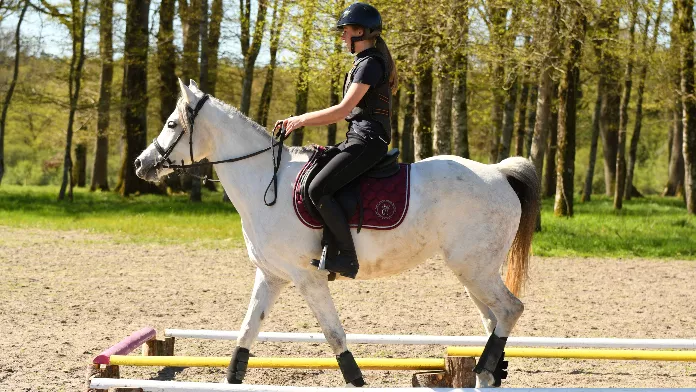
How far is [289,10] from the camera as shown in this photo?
19406 mm

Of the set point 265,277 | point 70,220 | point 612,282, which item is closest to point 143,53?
point 70,220

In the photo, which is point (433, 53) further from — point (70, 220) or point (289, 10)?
point (70, 220)

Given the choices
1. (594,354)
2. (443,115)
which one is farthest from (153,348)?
(443,115)

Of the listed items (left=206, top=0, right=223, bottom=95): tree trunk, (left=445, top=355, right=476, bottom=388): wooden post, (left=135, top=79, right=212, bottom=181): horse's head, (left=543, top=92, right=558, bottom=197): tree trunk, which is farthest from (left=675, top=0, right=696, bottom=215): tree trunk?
(left=135, top=79, right=212, bottom=181): horse's head

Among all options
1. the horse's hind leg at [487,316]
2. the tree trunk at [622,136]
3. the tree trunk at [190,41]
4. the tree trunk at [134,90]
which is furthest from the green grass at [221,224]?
the horse's hind leg at [487,316]

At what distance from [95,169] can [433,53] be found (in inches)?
811

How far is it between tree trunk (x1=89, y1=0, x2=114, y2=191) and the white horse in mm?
21955

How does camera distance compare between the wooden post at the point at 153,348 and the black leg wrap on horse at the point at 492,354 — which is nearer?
the black leg wrap on horse at the point at 492,354

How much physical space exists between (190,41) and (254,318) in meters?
24.3

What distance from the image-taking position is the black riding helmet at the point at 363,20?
220 inches

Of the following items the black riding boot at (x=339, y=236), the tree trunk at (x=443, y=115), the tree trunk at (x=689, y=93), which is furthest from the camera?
the tree trunk at (x=689, y=93)

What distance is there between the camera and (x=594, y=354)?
624 centimetres

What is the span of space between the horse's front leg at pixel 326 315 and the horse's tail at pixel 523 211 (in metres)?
1.40

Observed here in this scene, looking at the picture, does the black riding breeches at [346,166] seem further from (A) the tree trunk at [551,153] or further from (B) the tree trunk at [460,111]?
(A) the tree trunk at [551,153]
